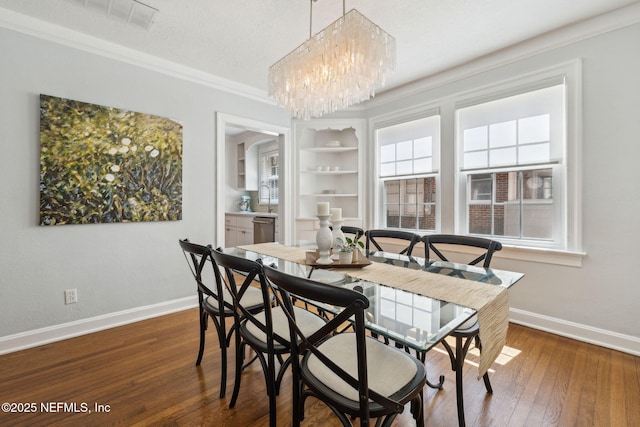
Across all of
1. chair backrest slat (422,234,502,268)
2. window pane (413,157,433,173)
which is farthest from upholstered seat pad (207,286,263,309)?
window pane (413,157,433,173)

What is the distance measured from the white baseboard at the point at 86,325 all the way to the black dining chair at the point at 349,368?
7.55 feet

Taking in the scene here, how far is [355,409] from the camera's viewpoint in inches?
41.5

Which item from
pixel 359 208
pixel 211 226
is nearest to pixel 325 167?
pixel 359 208

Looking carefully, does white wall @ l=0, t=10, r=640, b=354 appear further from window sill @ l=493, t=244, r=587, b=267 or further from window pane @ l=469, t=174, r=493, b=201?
window pane @ l=469, t=174, r=493, b=201

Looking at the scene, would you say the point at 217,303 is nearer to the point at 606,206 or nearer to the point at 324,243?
the point at 324,243

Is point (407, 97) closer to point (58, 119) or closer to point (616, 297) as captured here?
point (616, 297)

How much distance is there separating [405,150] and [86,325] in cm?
380

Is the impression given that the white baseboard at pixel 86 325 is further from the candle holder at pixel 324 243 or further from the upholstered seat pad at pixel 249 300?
the candle holder at pixel 324 243

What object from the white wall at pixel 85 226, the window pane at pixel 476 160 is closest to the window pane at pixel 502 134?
the window pane at pixel 476 160

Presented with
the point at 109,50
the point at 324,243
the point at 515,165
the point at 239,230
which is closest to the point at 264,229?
the point at 239,230

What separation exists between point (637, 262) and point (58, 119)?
4.69m

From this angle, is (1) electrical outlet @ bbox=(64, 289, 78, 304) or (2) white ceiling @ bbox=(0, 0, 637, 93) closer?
(2) white ceiling @ bbox=(0, 0, 637, 93)

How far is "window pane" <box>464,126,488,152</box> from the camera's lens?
306 centimetres

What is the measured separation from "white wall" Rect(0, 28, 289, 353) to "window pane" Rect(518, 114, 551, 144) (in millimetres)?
3188
